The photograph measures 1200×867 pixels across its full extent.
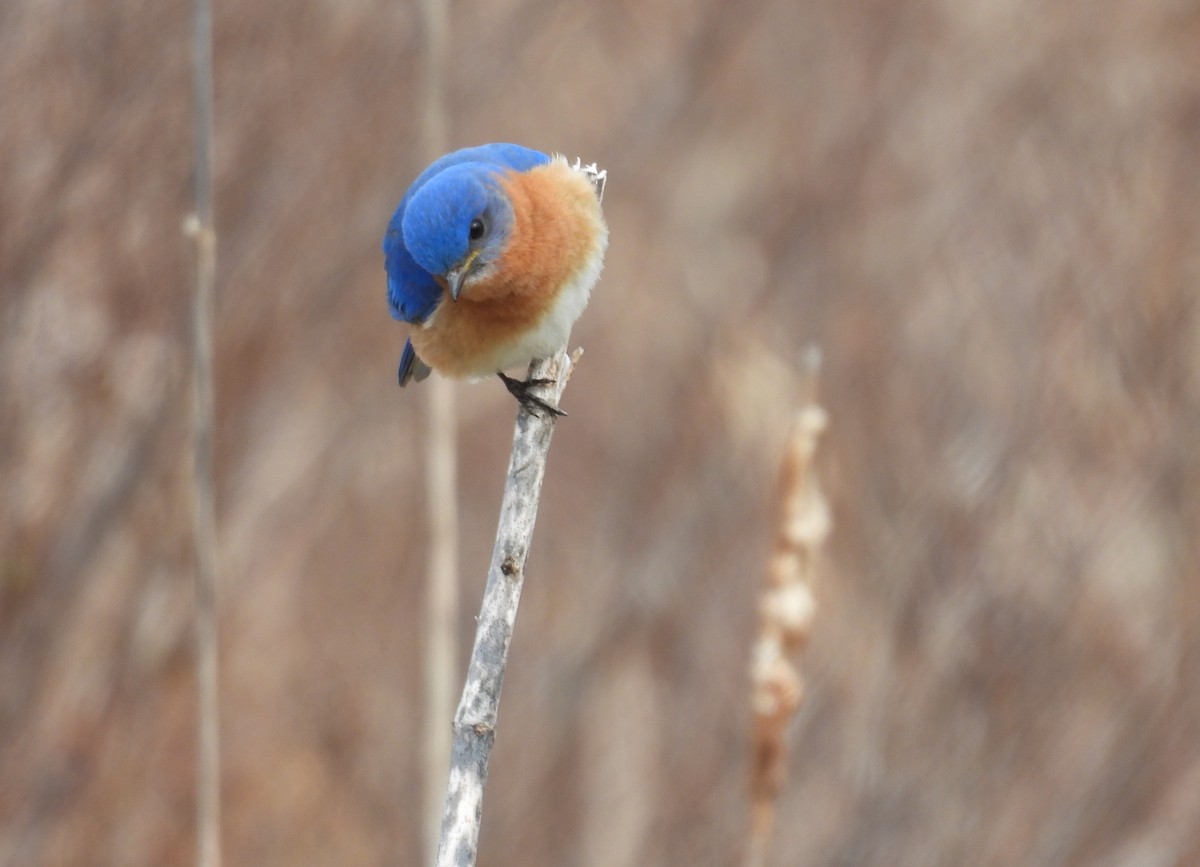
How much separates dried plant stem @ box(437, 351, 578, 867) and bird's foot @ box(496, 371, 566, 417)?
0.32 m

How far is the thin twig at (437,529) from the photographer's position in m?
2.60

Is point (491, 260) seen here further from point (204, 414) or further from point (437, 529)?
point (204, 414)

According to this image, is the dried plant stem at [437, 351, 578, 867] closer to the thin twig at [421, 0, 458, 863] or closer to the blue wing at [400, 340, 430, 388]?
the thin twig at [421, 0, 458, 863]

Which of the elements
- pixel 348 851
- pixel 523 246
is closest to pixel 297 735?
pixel 348 851

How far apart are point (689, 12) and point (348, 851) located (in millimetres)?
3058

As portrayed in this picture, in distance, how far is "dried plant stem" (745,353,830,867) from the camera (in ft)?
6.03

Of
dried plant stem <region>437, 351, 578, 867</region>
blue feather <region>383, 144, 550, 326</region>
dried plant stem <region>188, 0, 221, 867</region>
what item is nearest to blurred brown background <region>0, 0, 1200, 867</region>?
blue feather <region>383, 144, 550, 326</region>

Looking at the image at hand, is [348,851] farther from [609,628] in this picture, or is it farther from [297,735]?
[609,628]

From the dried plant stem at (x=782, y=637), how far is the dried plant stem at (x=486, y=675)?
0.35 m

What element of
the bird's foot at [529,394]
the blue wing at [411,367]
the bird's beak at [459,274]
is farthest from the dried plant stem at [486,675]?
the blue wing at [411,367]

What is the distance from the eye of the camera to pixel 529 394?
238 cm

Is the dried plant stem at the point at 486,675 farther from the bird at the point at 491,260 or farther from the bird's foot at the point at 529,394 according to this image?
the bird at the point at 491,260

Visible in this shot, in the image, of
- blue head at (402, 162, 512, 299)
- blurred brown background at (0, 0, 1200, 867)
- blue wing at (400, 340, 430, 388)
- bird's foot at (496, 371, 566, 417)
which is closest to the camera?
bird's foot at (496, 371, 566, 417)

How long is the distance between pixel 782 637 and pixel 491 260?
1.10m
